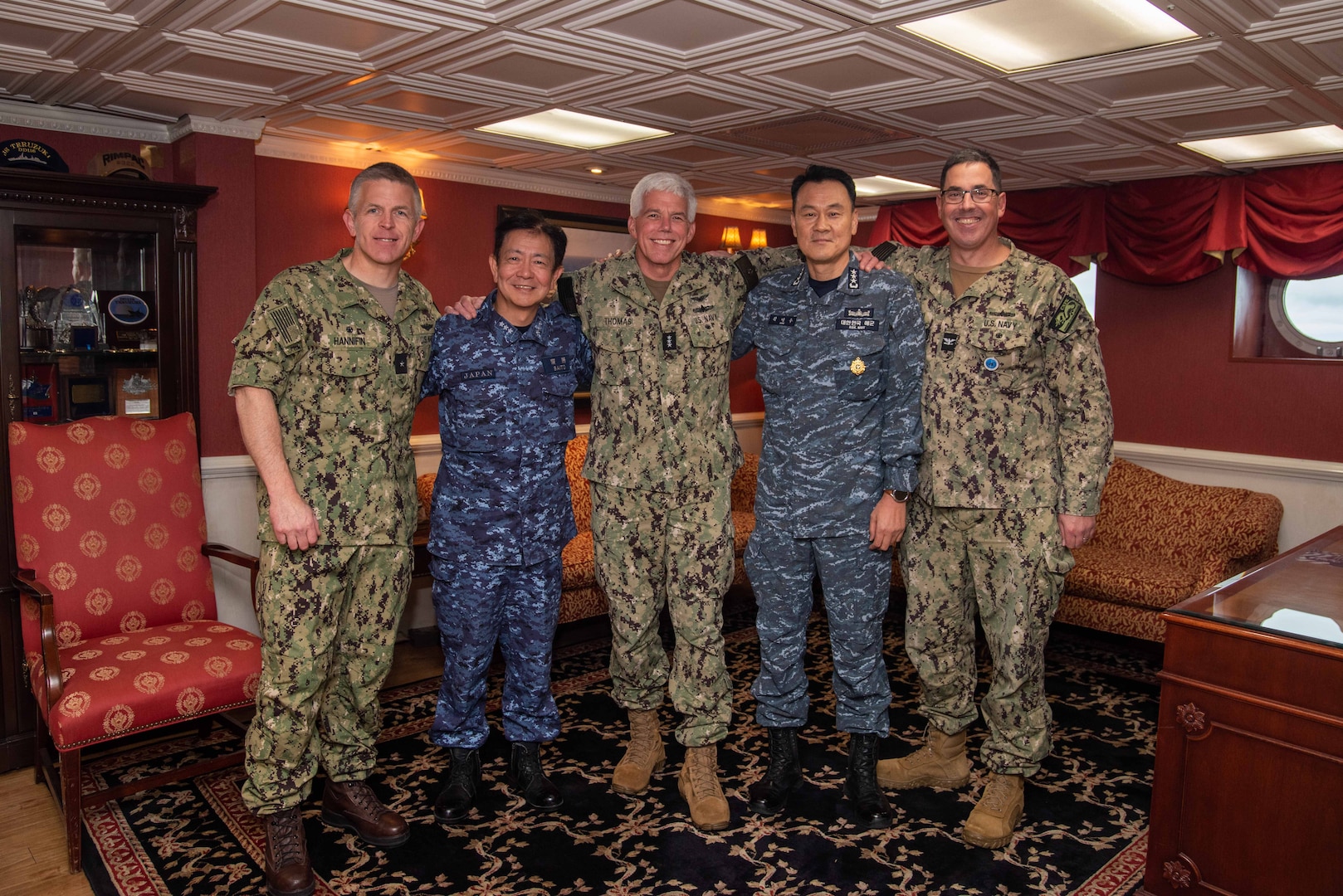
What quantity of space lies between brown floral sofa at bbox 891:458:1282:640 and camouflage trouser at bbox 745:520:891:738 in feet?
5.83

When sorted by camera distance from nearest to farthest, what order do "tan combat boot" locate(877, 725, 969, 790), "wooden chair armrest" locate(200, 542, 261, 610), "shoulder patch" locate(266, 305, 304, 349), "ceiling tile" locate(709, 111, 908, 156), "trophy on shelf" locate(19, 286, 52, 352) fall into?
"shoulder patch" locate(266, 305, 304, 349) < "tan combat boot" locate(877, 725, 969, 790) < "wooden chair armrest" locate(200, 542, 261, 610) < "trophy on shelf" locate(19, 286, 52, 352) < "ceiling tile" locate(709, 111, 908, 156)

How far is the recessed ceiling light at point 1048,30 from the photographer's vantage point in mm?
2855

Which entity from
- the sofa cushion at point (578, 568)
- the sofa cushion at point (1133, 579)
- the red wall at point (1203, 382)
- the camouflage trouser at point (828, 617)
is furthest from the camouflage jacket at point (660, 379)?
the red wall at point (1203, 382)

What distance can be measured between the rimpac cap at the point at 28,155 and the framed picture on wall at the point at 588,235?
2.62 meters

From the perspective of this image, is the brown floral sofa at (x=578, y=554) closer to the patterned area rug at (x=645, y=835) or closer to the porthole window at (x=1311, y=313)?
the patterned area rug at (x=645, y=835)

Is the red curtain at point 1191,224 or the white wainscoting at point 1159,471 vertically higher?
the red curtain at point 1191,224

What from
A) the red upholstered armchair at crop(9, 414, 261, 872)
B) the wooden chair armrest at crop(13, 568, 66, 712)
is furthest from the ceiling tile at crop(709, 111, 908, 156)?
the wooden chair armrest at crop(13, 568, 66, 712)

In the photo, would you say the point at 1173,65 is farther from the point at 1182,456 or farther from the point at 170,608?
the point at 170,608

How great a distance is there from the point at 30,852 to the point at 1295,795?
3522 mm

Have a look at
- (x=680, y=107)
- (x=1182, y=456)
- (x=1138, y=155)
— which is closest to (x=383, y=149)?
(x=680, y=107)

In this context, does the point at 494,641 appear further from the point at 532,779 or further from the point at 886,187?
the point at 886,187

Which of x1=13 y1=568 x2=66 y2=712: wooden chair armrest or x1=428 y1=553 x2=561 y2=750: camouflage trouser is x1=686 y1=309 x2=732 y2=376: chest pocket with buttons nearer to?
x1=428 y1=553 x2=561 y2=750: camouflage trouser

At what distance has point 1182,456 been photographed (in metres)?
5.62

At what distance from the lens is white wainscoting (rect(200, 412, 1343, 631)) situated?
4.42m
